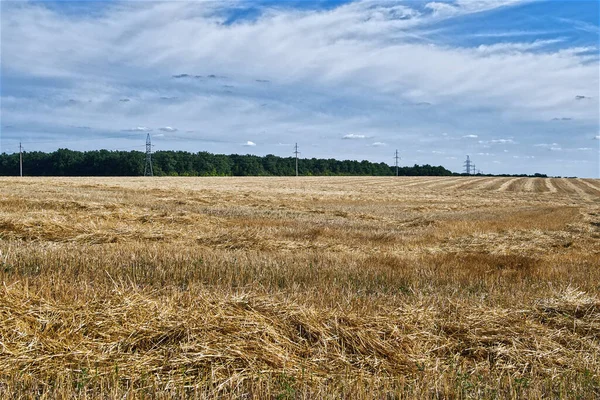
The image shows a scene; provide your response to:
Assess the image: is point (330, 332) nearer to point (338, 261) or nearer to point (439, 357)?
point (439, 357)

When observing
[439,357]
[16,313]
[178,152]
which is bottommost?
[439,357]

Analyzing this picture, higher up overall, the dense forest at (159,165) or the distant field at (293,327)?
the dense forest at (159,165)

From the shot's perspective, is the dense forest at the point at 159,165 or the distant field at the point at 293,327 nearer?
the distant field at the point at 293,327

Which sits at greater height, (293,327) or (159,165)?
(159,165)

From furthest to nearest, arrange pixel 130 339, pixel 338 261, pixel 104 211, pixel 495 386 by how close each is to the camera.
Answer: pixel 104 211
pixel 338 261
pixel 130 339
pixel 495 386

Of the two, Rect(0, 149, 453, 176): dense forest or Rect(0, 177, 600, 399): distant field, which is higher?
Rect(0, 149, 453, 176): dense forest

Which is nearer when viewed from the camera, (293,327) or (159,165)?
(293,327)

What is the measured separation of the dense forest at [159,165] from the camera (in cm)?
12200

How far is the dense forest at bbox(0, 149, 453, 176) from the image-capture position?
122000 millimetres

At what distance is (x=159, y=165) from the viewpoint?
408 feet

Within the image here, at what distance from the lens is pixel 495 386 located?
15.5 ft

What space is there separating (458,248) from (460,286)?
195 inches

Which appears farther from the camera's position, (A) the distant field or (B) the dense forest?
(B) the dense forest

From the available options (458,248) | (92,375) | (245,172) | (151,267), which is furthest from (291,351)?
(245,172)
